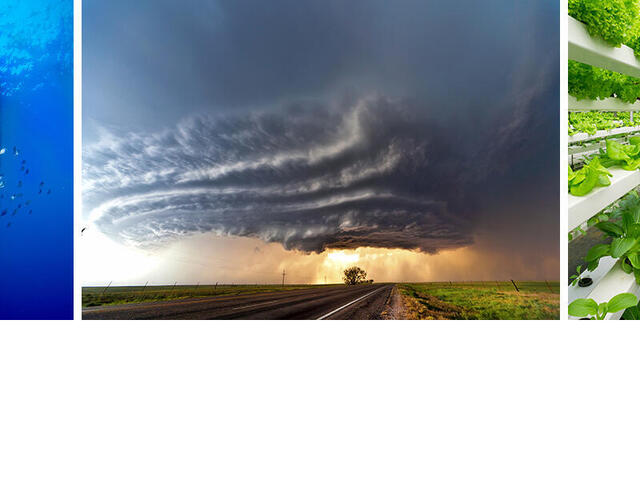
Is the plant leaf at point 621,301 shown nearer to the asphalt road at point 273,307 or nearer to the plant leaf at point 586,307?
the plant leaf at point 586,307

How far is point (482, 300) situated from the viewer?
2.85 m

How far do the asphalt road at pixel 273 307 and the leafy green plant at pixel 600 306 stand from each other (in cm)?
162

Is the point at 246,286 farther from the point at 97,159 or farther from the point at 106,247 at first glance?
the point at 97,159

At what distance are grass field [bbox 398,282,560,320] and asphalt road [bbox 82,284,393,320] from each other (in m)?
0.30

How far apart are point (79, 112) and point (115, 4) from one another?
965mm

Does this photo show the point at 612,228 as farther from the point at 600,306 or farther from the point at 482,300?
the point at 482,300

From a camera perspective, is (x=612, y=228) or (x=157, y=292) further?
(x=157, y=292)

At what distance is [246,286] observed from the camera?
2.97 metres

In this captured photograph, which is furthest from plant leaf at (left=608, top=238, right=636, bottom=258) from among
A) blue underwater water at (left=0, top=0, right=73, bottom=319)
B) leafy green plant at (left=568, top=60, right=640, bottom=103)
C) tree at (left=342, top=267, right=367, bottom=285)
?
blue underwater water at (left=0, top=0, right=73, bottom=319)

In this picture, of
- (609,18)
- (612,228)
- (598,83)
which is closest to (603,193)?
(612,228)

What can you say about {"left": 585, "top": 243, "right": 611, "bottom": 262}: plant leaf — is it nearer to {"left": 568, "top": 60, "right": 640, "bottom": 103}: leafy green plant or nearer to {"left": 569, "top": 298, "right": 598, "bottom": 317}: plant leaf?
{"left": 569, "top": 298, "right": 598, "bottom": 317}: plant leaf

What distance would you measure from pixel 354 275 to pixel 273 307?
29.5 inches

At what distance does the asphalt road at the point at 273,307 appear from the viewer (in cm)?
276
